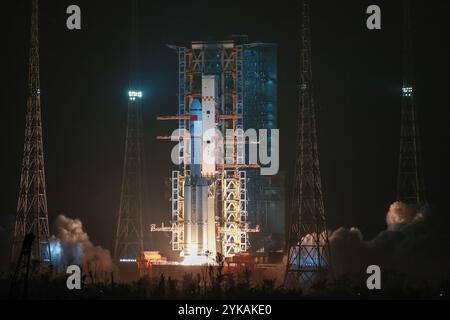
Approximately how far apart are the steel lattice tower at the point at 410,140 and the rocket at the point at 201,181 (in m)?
7.32

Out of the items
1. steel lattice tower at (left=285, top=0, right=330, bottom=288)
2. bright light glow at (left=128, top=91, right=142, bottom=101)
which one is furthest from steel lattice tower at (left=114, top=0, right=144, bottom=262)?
steel lattice tower at (left=285, top=0, right=330, bottom=288)

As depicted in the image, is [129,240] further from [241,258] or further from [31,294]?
[31,294]

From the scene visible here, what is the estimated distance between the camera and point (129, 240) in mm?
51812

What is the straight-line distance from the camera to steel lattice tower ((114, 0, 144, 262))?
49.9 metres

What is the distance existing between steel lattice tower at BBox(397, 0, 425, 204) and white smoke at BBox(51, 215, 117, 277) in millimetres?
11847

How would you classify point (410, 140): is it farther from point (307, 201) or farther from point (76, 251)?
point (76, 251)

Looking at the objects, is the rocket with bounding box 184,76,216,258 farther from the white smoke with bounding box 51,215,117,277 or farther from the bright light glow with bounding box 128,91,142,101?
the white smoke with bounding box 51,215,117,277

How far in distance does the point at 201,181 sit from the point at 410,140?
28.9ft

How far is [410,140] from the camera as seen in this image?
50938mm

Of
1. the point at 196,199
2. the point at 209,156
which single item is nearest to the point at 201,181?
the point at 196,199

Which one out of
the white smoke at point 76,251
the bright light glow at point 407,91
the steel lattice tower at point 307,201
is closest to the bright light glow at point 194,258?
the white smoke at point 76,251

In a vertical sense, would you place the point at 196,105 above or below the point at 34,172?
above

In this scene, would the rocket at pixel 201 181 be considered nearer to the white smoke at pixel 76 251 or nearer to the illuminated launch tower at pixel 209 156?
the illuminated launch tower at pixel 209 156

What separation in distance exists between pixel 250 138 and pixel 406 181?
21.5ft
